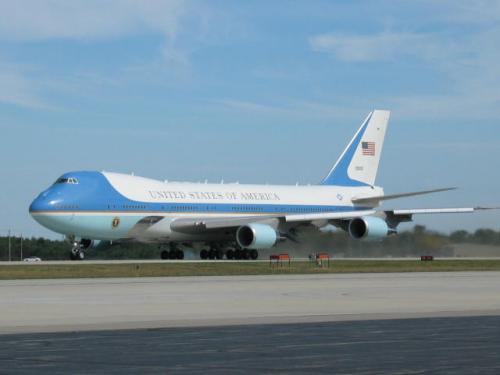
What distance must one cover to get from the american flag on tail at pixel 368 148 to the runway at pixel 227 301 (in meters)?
42.6

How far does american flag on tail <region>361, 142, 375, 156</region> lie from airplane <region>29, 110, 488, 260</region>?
2.56m

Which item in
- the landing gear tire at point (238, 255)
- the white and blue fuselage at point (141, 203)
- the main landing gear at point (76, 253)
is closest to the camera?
the white and blue fuselage at point (141, 203)

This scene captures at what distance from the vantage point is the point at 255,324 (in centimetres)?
1964

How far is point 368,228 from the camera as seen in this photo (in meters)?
65.9

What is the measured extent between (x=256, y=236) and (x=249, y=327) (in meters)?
45.3

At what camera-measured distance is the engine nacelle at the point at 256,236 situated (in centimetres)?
6438

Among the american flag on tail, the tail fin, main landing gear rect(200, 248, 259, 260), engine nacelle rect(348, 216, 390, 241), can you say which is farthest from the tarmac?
the american flag on tail

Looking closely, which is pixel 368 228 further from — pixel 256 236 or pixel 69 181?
pixel 69 181

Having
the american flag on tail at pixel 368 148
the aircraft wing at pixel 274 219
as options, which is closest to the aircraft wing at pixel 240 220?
the aircraft wing at pixel 274 219

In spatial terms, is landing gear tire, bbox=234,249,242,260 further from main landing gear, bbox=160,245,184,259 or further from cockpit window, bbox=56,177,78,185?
cockpit window, bbox=56,177,78,185

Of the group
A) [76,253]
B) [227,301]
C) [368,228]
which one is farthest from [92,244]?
[227,301]

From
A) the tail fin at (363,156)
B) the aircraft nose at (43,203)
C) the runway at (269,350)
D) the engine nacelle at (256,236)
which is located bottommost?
the runway at (269,350)

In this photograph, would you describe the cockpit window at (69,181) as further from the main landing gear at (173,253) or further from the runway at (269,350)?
the runway at (269,350)

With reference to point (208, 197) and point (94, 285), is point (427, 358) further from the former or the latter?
point (208, 197)
